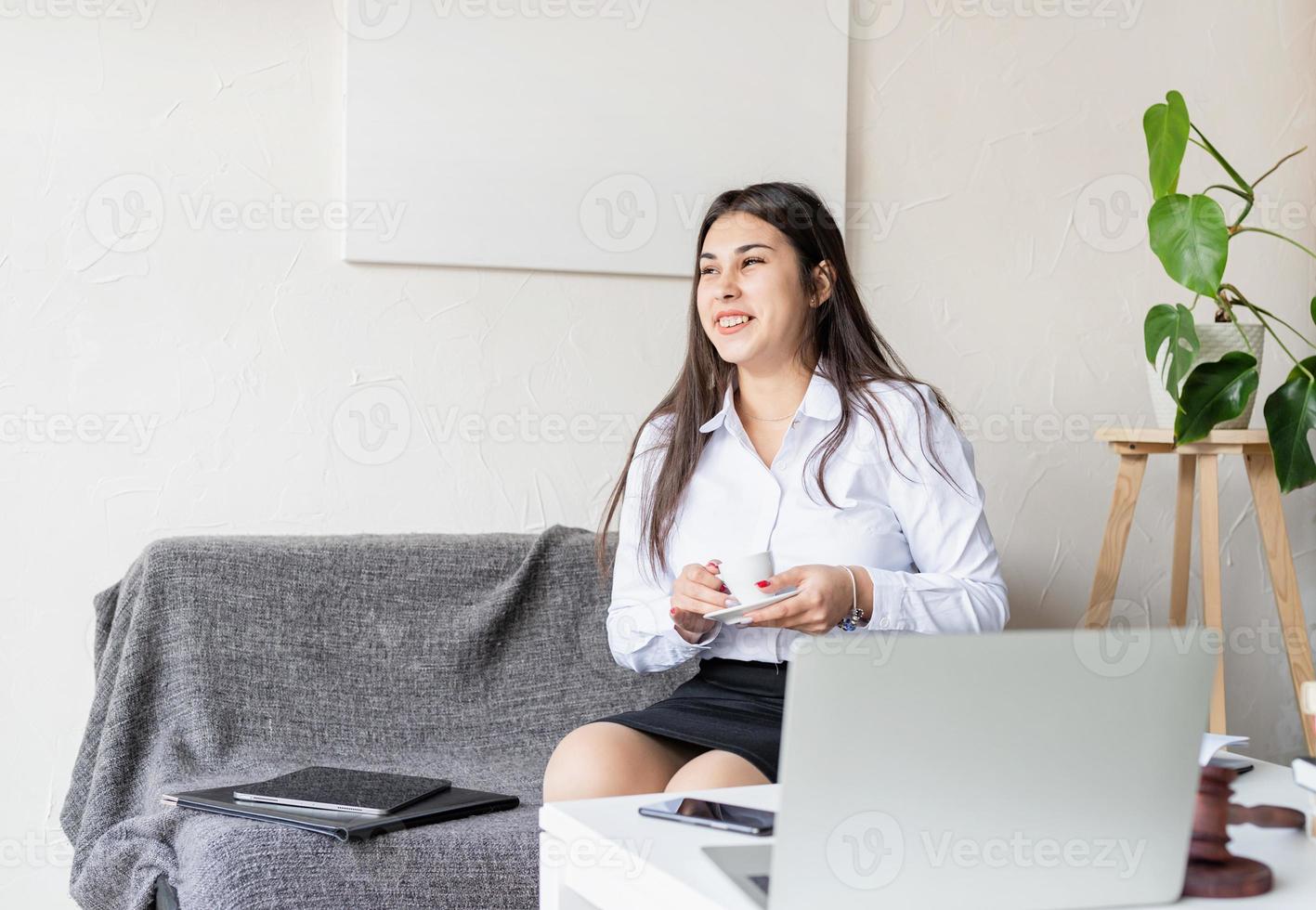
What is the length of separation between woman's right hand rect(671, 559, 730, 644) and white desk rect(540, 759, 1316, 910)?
1.59 ft

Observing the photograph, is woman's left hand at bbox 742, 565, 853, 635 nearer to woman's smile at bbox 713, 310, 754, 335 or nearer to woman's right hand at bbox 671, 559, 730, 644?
woman's right hand at bbox 671, 559, 730, 644

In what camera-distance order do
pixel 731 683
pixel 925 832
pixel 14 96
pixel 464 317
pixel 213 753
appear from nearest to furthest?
pixel 925 832
pixel 731 683
pixel 213 753
pixel 14 96
pixel 464 317

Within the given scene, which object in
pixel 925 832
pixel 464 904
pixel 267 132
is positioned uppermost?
pixel 267 132

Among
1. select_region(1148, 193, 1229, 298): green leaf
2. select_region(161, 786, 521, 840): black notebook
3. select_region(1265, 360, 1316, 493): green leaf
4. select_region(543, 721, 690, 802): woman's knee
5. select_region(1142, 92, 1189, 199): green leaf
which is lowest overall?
select_region(161, 786, 521, 840): black notebook

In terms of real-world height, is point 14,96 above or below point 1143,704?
Result: above

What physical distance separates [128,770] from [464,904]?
666 mm

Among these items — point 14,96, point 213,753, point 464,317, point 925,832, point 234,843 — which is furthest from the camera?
point 464,317

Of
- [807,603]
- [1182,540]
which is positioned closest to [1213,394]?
[1182,540]

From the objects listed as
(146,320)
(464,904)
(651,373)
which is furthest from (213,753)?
(651,373)

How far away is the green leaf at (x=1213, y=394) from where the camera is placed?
2.28 m

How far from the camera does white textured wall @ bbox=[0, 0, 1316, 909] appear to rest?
7.18 ft

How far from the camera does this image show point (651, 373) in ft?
8.23

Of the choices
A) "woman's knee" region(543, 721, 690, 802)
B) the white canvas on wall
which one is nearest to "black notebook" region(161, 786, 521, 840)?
"woman's knee" region(543, 721, 690, 802)

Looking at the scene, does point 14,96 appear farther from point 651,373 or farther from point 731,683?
point 731,683
